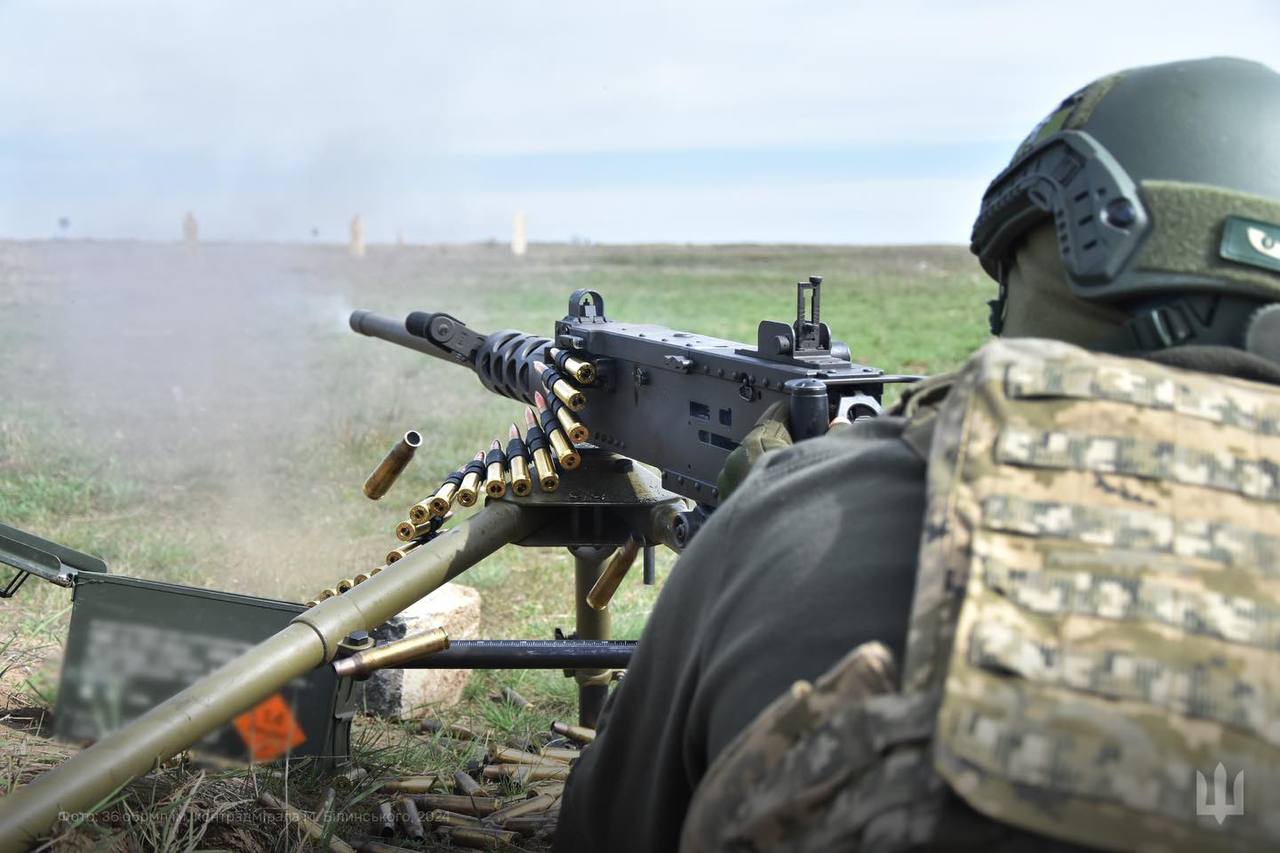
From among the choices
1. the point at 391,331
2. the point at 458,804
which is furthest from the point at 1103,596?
Answer: the point at 391,331

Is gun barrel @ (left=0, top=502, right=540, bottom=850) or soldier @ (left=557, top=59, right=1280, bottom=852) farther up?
soldier @ (left=557, top=59, right=1280, bottom=852)

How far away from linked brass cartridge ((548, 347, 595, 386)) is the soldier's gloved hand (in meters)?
1.15

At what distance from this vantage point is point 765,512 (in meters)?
1.56

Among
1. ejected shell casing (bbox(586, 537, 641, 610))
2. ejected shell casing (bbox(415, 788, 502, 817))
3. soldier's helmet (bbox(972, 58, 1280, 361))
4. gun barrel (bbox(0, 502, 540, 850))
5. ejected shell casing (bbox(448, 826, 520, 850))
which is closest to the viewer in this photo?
soldier's helmet (bbox(972, 58, 1280, 361))

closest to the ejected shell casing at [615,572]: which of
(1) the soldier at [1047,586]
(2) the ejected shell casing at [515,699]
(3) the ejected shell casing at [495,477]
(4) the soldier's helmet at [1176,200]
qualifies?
(3) the ejected shell casing at [495,477]

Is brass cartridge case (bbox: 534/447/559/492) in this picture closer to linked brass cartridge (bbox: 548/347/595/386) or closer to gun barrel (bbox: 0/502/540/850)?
gun barrel (bbox: 0/502/540/850)

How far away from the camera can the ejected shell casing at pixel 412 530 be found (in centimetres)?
373

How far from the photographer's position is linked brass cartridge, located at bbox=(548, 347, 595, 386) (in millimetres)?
3920

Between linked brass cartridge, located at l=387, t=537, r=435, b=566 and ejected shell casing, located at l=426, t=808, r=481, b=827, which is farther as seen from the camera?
linked brass cartridge, located at l=387, t=537, r=435, b=566

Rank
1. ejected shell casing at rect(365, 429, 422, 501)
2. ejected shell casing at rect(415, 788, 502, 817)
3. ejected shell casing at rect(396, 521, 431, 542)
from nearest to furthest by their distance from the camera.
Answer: ejected shell casing at rect(415, 788, 502, 817) → ejected shell casing at rect(396, 521, 431, 542) → ejected shell casing at rect(365, 429, 422, 501)

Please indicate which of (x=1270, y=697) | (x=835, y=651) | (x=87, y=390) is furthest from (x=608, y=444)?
(x=87, y=390)

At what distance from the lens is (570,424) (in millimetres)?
3904

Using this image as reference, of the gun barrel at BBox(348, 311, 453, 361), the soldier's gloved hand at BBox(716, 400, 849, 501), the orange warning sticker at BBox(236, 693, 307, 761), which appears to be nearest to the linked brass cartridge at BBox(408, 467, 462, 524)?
the orange warning sticker at BBox(236, 693, 307, 761)

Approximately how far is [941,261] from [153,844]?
136ft
